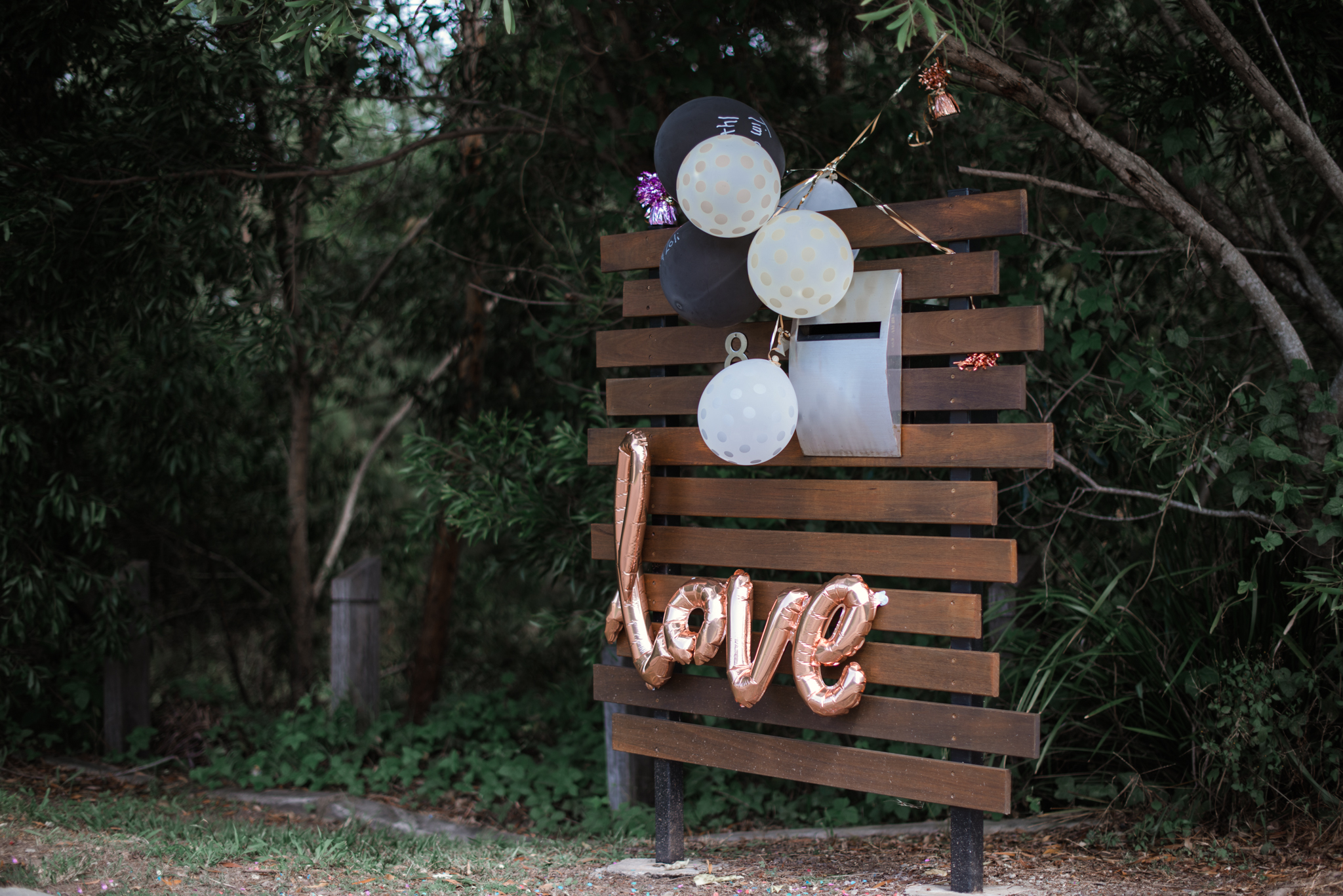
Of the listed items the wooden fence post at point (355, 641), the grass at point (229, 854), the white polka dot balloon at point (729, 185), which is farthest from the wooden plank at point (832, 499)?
the wooden fence post at point (355, 641)

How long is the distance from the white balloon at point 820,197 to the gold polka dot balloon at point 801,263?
0.68 feet

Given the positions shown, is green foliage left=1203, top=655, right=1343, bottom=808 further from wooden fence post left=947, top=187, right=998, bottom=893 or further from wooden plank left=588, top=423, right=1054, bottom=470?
wooden plank left=588, top=423, right=1054, bottom=470

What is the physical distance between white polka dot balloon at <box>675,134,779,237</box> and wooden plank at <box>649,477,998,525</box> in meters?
0.72

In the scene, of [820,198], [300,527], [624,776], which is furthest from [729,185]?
[300,527]

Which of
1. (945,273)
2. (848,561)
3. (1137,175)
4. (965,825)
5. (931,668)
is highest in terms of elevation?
(1137,175)

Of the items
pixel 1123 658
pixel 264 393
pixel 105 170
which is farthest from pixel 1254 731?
pixel 264 393

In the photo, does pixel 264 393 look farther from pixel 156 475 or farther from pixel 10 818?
pixel 10 818

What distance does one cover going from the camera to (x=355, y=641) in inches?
185

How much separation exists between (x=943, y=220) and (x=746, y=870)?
1.89 metres

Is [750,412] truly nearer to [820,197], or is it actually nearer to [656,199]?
[820,197]

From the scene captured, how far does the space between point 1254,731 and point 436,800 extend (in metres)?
3.11

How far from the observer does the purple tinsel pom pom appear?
9.52ft

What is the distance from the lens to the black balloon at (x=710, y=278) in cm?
260

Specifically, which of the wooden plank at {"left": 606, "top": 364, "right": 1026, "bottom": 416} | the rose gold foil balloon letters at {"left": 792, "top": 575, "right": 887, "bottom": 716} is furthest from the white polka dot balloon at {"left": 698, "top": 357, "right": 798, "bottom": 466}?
the rose gold foil balloon letters at {"left": 792, "top": 575, "right": 887, "bottom": 716}
